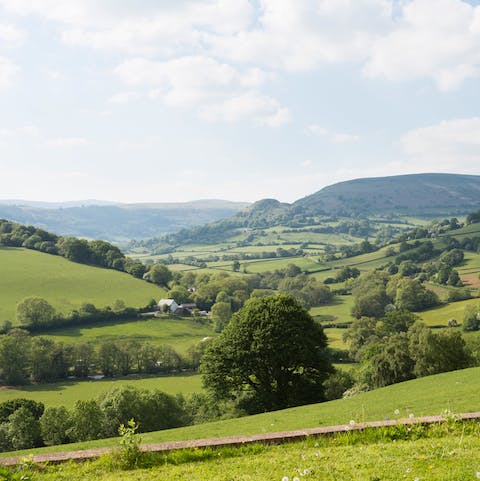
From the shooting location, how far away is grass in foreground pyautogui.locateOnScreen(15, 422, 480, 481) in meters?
9.66

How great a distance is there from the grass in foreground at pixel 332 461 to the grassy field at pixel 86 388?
63.1 m

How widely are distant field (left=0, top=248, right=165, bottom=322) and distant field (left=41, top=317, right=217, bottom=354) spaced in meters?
11.9

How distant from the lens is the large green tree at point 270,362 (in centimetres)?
3956

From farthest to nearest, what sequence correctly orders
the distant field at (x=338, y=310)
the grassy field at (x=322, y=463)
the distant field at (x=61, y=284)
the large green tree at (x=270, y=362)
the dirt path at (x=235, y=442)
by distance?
the distant field at (x=338, y=310)
the distant field at (x=61, y=284)
the large green tree at (x=270, y=362)
the dirt path at (x=235, y=442)
the grassy field at (x=322, y=463)

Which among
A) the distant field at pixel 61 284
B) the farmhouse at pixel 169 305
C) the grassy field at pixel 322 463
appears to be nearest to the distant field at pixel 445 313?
the farmhouse at pixel 169 305

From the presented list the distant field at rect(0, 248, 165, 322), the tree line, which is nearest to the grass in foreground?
the tree line

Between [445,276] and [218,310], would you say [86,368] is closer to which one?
[218,310]

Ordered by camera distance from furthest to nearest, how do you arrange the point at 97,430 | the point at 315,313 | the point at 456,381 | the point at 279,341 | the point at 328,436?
the point at 315,313 < the point at 97,430 < the point at 279,341 < the point at 456,381 < the point at 328,436

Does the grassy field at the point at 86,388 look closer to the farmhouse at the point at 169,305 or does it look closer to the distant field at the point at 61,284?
the distant field at the point at 61,284

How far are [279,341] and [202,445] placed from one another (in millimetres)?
27342

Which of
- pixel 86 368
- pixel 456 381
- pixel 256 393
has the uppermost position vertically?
pixel 456 381

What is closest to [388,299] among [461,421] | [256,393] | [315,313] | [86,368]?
[315,313]

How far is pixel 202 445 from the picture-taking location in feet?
41.4

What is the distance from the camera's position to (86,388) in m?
76.7
